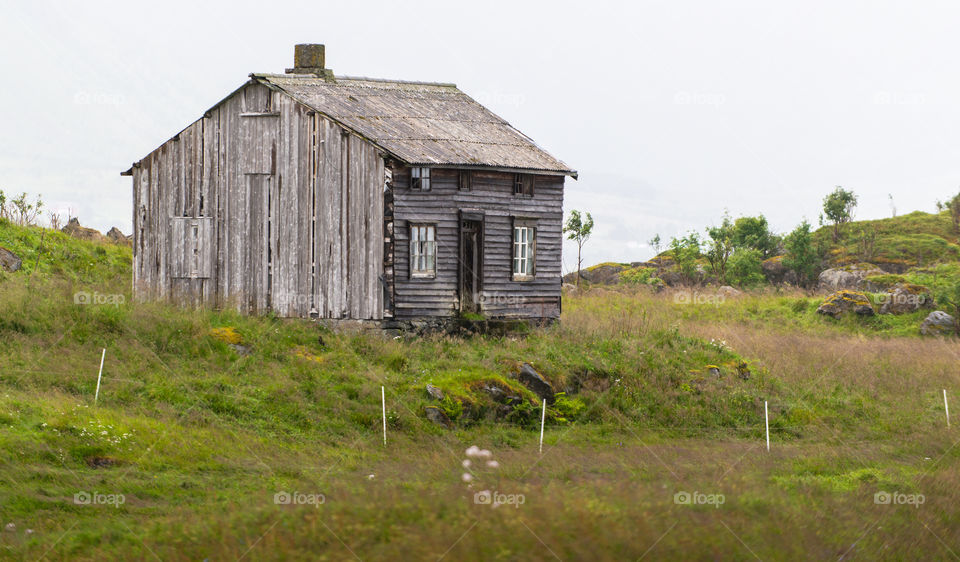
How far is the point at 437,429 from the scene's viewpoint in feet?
52.8

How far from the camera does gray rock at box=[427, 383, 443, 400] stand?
17047 mm

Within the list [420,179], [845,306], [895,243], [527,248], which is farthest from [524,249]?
[895,243]

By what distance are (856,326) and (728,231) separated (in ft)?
56.8

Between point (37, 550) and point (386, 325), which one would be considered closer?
point (37, 550)

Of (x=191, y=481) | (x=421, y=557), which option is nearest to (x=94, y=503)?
(x=191, y=481)

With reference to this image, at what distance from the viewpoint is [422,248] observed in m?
23.5

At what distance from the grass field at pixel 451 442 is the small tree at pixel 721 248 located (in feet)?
59.2

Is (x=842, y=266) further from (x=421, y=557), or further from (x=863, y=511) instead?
(x=421, y=557)

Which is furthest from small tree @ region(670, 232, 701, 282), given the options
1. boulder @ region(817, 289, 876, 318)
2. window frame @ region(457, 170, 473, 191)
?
window frame @ region(457, 170, 473, 191)
